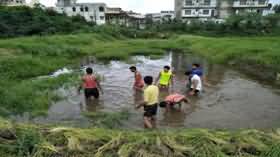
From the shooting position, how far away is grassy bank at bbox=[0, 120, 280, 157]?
3241 millimetres

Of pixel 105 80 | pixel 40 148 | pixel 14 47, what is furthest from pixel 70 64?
pixel 40 148

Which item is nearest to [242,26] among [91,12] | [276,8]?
[276,8]

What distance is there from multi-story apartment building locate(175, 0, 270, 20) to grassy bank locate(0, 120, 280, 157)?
5102 centimetres

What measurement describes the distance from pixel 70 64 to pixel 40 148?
11.2 m

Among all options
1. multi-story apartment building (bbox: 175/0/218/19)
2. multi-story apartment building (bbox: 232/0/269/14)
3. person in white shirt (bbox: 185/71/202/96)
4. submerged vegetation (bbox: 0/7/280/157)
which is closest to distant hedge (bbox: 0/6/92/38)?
submerged vegetation (bbox: 0/7/280/157)

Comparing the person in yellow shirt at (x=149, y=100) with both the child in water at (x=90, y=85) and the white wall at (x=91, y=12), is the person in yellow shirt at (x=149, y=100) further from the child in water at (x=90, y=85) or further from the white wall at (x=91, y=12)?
the white wall at (x=91, y=12)

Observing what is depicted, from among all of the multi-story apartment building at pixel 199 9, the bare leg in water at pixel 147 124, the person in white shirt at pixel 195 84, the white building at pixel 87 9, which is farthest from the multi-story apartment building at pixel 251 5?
the bare leg in water at pixel 147 124

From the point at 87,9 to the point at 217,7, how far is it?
32.5m

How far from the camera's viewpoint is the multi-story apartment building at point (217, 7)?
A: 4816 centimetres

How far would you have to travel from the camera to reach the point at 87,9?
50.4 m

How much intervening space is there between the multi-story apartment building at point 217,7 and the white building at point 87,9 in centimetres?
2078

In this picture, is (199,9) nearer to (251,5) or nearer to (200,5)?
(200,5)

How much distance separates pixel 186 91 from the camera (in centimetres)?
825

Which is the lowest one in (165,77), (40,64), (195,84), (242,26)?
(195,84)
